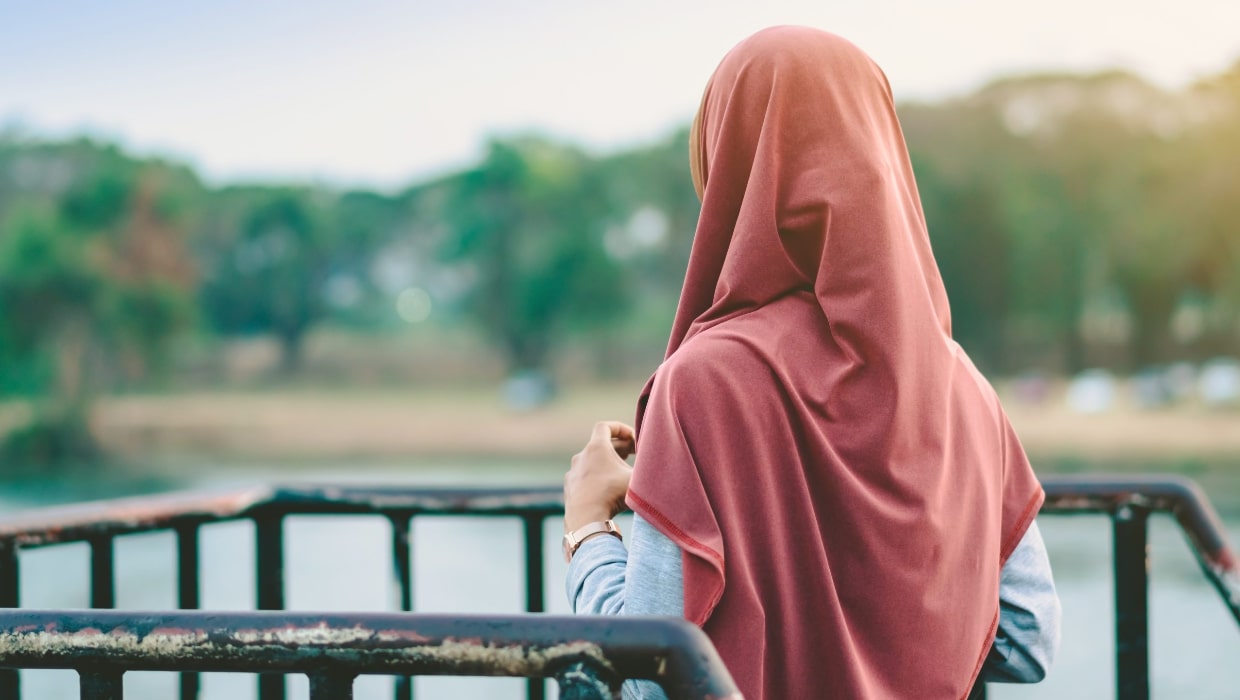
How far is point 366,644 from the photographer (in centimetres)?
84

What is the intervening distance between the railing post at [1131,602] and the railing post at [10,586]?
1.36 meters

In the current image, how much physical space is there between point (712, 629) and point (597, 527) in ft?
0.55

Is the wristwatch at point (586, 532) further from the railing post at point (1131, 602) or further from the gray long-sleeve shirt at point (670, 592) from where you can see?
the railing post at point (1131, 602)

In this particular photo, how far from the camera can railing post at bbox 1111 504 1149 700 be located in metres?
1.47

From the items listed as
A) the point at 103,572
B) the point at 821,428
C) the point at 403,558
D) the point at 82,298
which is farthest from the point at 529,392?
the point at 821,428

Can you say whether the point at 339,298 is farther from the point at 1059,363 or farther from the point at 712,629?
the point at 712,629

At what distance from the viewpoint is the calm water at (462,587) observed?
1282 centimetres

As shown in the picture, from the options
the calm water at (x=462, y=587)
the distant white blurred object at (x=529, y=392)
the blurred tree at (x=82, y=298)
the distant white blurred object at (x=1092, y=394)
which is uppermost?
the blurred tree at (x=82, y=298)

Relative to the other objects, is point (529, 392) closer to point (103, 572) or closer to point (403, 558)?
point (403, 558)

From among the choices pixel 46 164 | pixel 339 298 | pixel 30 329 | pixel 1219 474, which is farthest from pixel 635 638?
pixel 46 164

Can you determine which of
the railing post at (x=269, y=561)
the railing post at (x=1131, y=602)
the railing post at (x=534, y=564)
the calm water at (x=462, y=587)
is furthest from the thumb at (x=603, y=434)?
the calm water at (x=462, y=587)

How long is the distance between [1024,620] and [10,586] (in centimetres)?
117

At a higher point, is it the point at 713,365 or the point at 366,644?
the point at 713,365

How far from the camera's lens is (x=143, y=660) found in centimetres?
88
